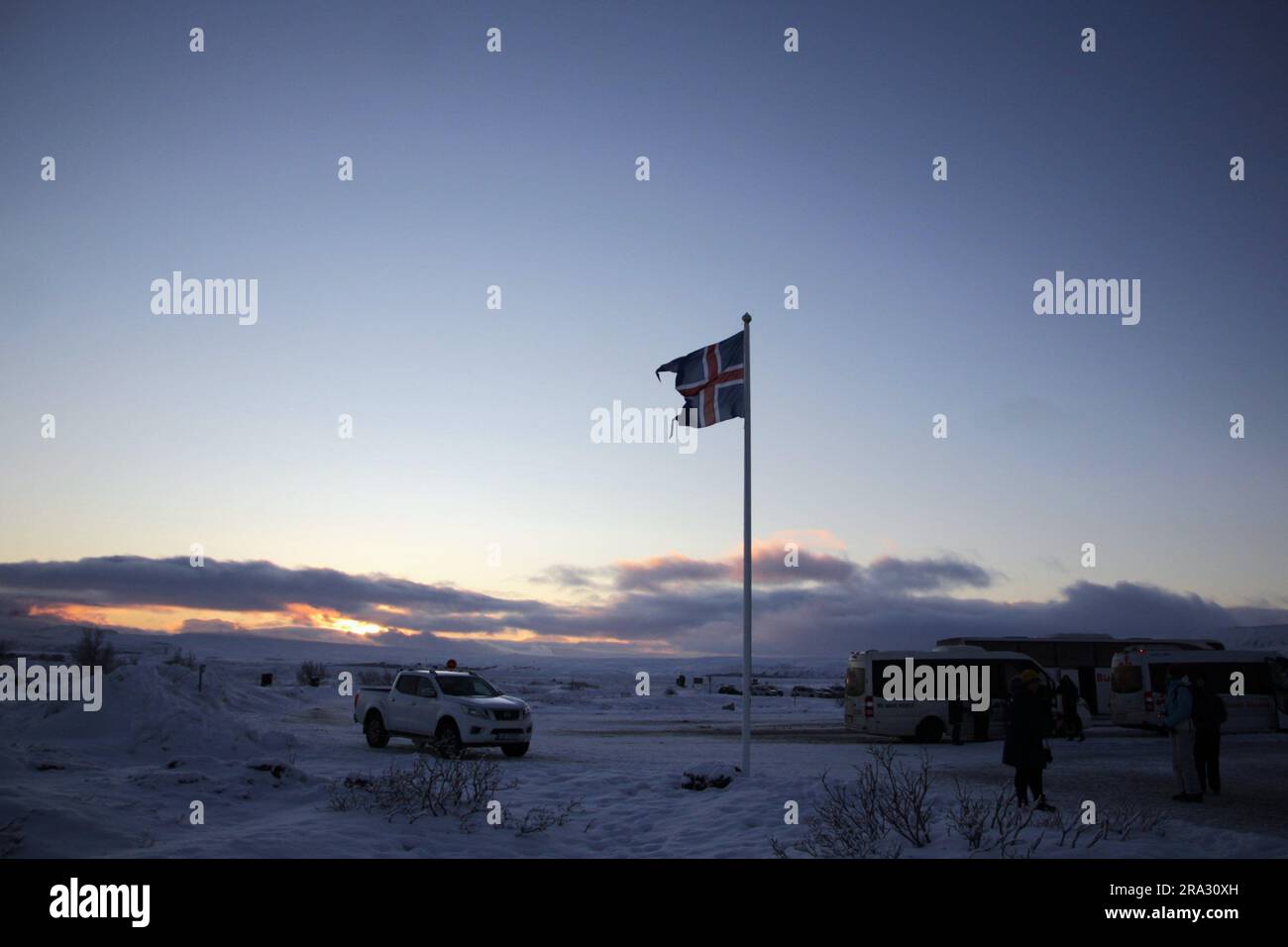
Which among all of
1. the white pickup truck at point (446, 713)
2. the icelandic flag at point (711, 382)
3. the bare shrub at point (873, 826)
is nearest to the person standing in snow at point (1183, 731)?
the bare shrub at point (873, 826)

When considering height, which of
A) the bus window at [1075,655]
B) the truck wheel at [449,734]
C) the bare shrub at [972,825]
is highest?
the bare shrub at [972,825]

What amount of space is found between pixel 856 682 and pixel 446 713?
13.2 metres

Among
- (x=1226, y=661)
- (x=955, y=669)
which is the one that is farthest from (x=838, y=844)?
(x=1226, y=661)

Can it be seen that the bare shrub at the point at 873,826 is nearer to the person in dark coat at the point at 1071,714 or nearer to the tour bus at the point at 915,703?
the tour bus at the point at 915,703

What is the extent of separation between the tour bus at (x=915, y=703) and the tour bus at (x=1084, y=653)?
640 centimetres

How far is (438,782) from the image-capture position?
13.4 m

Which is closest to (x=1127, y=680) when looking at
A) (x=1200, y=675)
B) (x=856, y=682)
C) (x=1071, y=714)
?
(x=1200, y=675)

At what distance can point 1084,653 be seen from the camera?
3938 cm

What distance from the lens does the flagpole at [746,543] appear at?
659 inches

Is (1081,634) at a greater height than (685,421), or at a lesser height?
lesser
